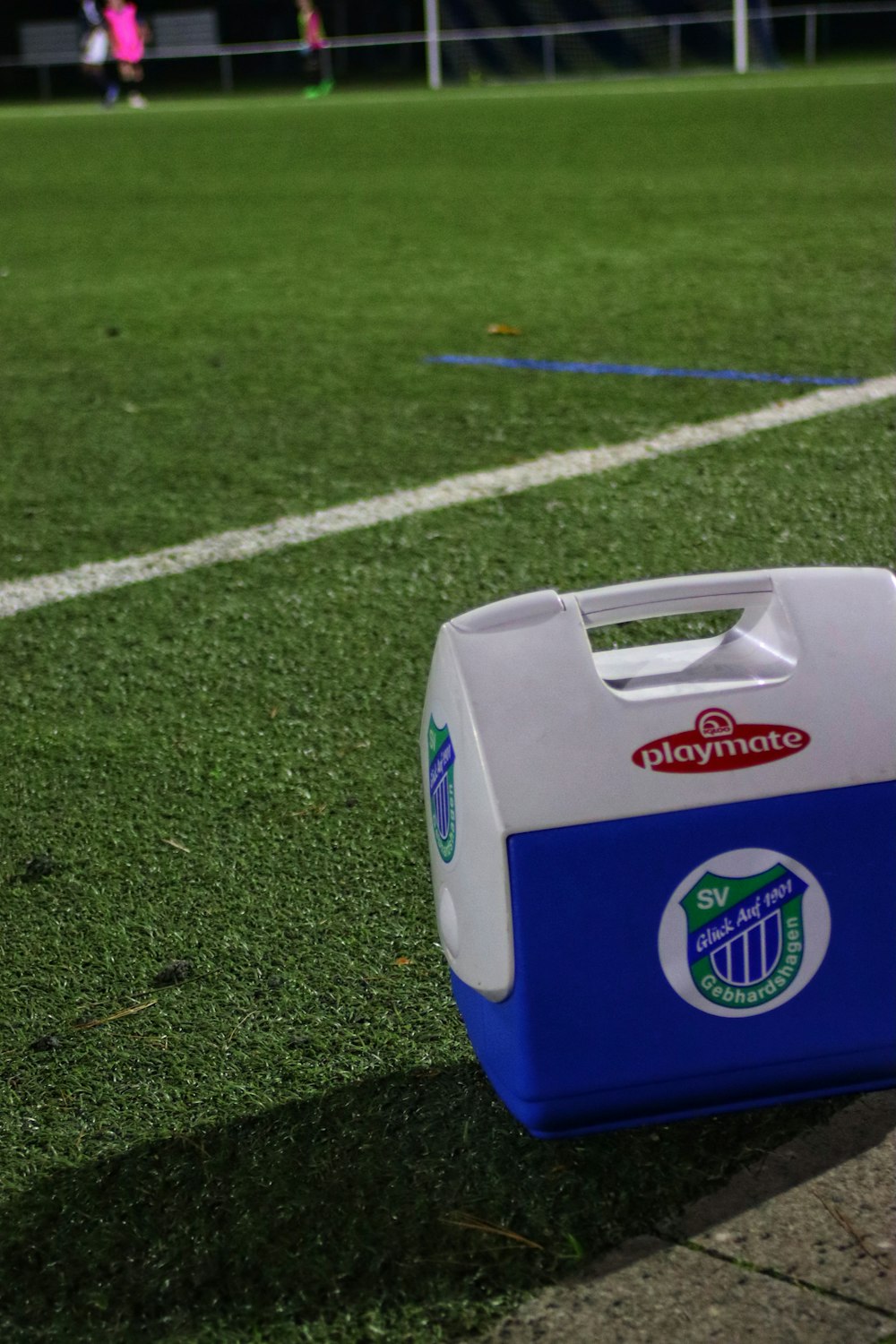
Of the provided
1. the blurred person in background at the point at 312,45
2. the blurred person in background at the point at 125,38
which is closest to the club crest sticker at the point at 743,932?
the blurred person in background at the point at 125,38

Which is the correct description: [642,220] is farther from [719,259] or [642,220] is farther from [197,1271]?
[197,1271]

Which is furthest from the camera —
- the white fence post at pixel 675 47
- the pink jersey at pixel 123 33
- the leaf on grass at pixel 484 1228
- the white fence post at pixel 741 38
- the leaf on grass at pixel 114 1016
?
the white fence post at pixel 675 47

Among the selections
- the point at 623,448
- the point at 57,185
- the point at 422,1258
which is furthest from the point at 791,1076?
the point at 57,185

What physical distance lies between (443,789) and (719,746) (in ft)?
0.96

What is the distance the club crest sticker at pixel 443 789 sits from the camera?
1.52m

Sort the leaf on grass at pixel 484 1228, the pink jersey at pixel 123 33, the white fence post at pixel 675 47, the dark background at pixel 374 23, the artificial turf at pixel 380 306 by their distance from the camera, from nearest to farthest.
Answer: the leaf on grass at pixel 484 1228
the artificial turf at pixel 380 306
the pink jersey at pixel 123 33
the white fence post at pixel 675 47
the dark background at pixel 374 23

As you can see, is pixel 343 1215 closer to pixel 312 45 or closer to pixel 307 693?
pixel 307 693

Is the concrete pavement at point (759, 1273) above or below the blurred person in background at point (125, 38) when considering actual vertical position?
→ below

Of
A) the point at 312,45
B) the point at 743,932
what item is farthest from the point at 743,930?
the point at 312,45

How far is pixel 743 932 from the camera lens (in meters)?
1.46

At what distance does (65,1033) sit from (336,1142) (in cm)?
43

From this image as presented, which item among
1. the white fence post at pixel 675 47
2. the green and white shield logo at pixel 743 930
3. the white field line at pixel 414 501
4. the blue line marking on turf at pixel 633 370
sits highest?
the white fence post at pixel 675 47

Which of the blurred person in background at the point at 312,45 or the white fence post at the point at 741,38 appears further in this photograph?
the blurred person in background at the point at 312,45

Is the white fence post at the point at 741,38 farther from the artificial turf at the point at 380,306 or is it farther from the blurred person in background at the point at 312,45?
the artificial turf at the point at 380,306
